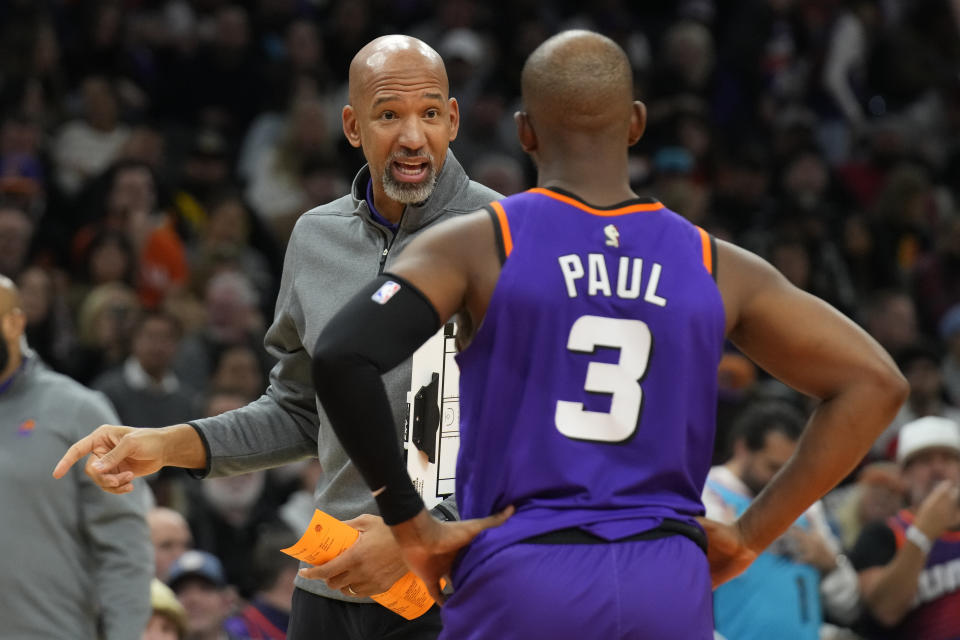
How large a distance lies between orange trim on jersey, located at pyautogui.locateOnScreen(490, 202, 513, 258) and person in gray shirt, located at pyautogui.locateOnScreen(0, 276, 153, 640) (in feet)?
8.45

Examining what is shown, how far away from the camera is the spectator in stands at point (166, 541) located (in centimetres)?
717

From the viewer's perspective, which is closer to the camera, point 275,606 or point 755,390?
point 275,606

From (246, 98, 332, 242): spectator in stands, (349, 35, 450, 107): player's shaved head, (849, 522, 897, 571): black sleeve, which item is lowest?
(849, 522, 897, 571): black sleeve

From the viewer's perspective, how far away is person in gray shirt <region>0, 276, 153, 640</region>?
16.2 ft

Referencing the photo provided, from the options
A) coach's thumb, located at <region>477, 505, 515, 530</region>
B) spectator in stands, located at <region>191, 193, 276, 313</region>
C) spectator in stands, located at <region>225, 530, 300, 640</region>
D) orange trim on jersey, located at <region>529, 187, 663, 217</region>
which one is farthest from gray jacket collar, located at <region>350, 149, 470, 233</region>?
spectator in stands, located at <region>191, 193, 276, 313</region>

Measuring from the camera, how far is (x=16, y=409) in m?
5.08

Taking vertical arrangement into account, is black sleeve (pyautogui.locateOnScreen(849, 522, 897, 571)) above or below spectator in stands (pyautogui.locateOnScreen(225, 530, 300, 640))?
above

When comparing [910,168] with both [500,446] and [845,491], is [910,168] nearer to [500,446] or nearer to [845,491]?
[845,491]

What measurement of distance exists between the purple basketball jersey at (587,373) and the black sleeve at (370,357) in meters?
0.16

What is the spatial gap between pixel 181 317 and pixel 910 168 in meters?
6.37

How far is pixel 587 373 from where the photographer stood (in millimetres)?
2855

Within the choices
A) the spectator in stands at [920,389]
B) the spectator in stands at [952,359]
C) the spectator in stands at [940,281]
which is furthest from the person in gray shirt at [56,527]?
the spectator in stands at [940,281]

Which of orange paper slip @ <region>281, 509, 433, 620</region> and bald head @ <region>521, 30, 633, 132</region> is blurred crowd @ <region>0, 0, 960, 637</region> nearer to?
orange paper slip @ <region>281, 509, 433, 620</region>

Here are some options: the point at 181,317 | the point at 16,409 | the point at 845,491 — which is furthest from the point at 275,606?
the point at 845,491
